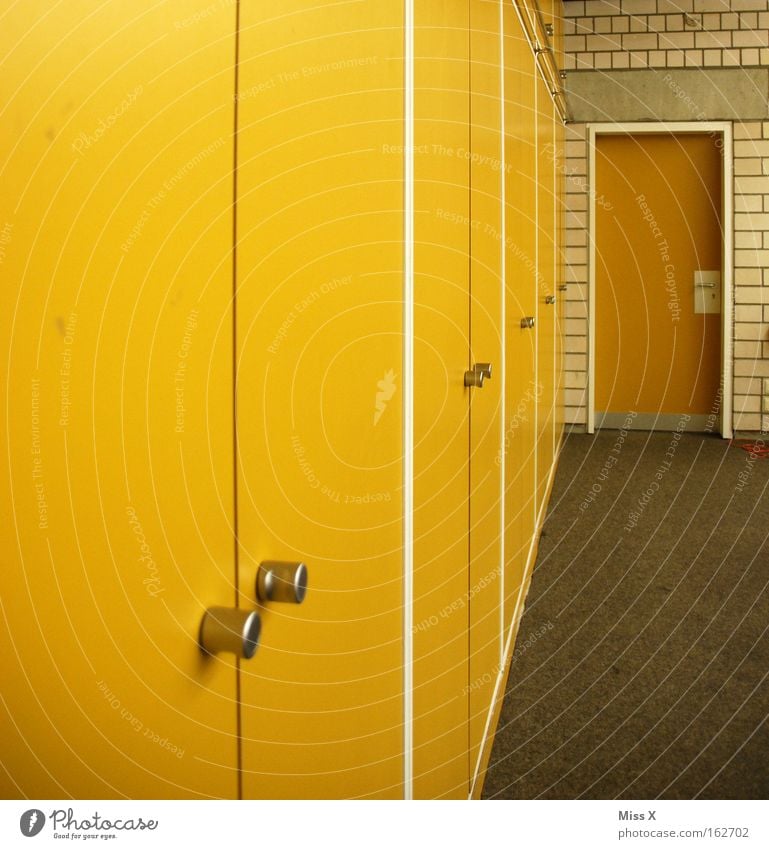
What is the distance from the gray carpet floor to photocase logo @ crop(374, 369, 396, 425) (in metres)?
0.96

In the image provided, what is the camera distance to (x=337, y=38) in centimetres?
61

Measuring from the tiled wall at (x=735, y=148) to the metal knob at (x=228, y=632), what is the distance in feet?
14.2

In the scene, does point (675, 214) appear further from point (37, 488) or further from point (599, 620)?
point (37, 488)

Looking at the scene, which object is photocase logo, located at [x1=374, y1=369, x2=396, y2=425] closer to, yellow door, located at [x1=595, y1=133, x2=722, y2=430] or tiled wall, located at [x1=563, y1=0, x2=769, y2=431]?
tiled wall, located at [x1=563, y1=0, x2=769, y2=431]

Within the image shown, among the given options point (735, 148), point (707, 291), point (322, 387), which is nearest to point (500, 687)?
point (322, 387)

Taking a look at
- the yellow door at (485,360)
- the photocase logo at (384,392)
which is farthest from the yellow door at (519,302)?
the photocase logo at (384,392)

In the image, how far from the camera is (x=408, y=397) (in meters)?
0.84

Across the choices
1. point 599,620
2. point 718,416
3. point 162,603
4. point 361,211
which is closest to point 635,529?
point 599,620

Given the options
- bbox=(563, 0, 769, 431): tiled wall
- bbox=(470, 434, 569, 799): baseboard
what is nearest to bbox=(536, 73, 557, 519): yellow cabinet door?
bbox=(470, 434, 569, 799): baseboard

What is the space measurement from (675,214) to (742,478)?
1.76m

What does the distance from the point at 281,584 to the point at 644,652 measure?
173cm

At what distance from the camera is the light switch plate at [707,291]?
477 centimetres

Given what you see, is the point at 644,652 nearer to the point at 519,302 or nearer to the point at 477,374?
the point at 519,302
